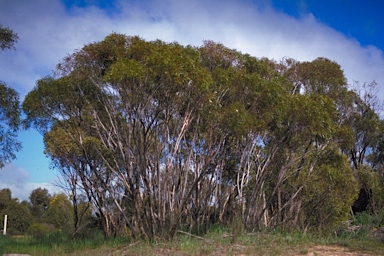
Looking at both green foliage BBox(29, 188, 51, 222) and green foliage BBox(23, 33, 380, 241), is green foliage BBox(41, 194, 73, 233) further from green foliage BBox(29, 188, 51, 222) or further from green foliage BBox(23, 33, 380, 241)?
green foliage BBox(23, 33, 380, 241)

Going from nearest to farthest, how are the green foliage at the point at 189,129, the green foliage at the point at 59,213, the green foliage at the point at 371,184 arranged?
the green foliage at the point at 189,129 < the green foliage at the point at 371,184 < the green foliage at the point at 59,213

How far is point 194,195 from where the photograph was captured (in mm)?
18016

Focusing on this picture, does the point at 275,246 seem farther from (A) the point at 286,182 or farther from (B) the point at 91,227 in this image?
(B) the point at 91,227

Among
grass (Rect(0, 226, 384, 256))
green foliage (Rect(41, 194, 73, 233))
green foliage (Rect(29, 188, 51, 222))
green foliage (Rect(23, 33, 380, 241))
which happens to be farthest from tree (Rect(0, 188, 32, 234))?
grass (Rect(0, 226, 384, 256))

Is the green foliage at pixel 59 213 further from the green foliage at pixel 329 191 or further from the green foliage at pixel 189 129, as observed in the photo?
the green foliage at pixel 329 191

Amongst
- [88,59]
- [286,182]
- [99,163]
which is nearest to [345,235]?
[286,182]

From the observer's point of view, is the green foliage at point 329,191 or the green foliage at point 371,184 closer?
the green foliage at point 329,191

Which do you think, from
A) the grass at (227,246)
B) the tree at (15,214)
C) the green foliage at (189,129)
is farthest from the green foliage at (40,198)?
the grass at (227,246)

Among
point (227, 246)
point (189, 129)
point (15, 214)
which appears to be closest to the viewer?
point (227, 246)

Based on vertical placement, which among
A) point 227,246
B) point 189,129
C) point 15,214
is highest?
point 189,129

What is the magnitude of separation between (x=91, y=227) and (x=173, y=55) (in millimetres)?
12402

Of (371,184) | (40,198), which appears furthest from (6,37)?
(40,198)

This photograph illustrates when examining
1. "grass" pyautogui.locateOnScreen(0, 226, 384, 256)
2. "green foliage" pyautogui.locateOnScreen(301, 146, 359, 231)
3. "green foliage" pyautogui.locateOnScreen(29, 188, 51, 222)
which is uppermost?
"green foliage" pyautogui.locateOnScreen(29, 188, 51, 222)

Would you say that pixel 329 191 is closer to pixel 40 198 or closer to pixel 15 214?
pixel 15 214
